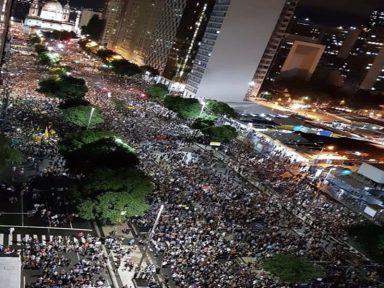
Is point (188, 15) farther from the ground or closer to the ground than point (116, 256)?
farther from the ground

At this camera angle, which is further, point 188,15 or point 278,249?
point 188,15

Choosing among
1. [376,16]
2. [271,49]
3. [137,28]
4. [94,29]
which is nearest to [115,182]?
[271,49]

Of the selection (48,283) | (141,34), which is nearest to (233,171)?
(48,283)

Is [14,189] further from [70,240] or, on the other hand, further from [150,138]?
[150,138]

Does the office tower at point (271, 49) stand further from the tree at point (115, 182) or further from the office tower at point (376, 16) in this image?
the office tower at point (376, 16)

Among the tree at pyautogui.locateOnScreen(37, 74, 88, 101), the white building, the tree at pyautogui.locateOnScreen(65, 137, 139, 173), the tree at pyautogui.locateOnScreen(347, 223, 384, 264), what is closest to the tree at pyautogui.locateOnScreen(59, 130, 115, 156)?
the tree at pyautogui.locateOnScreen(65, 137, 139, 173)
